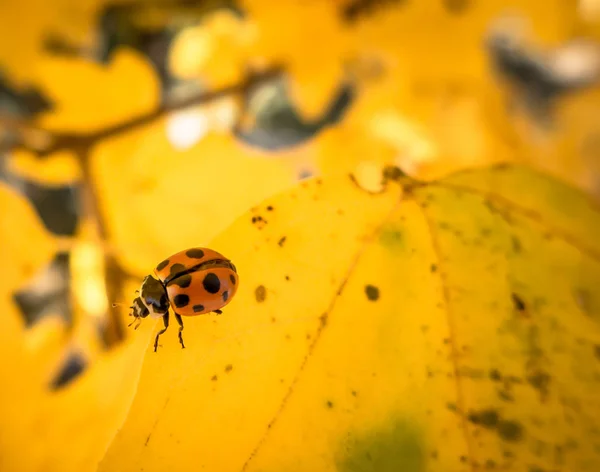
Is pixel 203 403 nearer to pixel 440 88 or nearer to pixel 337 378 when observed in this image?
pixel 337 378

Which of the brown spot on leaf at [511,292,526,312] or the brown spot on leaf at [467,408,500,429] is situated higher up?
the brown spot on leaf at [511,292,526,312]

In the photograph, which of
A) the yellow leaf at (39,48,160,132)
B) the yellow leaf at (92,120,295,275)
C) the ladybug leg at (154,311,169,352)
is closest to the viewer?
the ladybug leg at (154,311,169,352)

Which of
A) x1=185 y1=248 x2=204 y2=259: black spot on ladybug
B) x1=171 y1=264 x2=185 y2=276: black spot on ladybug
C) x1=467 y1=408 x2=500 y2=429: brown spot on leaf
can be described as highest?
x1=185 y1=248 x2=204 y2=259: black spot on ladybug

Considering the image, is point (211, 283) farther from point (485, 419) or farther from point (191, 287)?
point (485, 419)

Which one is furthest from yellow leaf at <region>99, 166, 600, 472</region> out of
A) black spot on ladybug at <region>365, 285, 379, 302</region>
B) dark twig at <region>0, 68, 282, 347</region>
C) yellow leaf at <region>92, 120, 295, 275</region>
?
dark twig at <region>0, 68, 282, 347</region>

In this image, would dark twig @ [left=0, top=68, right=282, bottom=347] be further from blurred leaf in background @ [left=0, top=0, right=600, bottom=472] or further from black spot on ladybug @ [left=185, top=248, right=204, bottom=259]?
black spot on ladybug @ [left=185, top=248, right=204, bottom=259]

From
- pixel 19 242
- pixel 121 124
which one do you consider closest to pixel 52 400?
pixel 19 242
